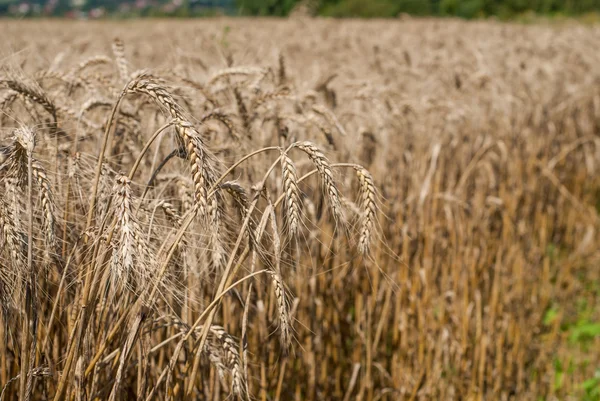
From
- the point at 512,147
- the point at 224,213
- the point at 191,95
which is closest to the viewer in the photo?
the point at 224,213

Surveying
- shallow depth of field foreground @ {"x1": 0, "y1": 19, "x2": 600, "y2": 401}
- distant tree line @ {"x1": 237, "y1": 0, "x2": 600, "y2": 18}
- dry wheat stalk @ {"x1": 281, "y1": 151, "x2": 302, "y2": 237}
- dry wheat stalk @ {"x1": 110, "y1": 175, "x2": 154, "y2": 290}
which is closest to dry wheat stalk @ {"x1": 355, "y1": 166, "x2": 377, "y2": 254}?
shallow depth of field foreground @ {"x1": 0, "y1": 19, "x2": 600, "y2": 401}

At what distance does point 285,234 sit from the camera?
2176 mm

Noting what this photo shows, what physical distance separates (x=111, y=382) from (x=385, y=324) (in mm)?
1441

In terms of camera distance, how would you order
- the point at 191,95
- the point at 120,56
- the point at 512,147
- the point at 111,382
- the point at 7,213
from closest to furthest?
the point at 7,213 < the point at 111,382 < the point at 120,56 < the point at 191,95 < the point at 512,147

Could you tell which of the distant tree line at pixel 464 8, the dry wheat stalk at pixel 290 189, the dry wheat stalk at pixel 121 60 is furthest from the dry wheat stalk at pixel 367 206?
the distant tree line at pixel 464 8

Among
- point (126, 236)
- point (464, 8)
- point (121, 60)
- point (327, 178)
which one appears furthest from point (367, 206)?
point (464, 8)

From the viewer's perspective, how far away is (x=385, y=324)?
2623 millimetres

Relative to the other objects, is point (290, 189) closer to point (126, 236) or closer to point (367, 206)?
point (367, 206)

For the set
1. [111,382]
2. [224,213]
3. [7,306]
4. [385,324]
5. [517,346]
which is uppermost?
[224,213]

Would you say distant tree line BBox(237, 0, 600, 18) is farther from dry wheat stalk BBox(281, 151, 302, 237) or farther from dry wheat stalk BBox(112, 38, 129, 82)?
dry wheat stalk BBox(281, 151, 302, 237)

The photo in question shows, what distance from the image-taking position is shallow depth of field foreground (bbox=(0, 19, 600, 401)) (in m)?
1.29

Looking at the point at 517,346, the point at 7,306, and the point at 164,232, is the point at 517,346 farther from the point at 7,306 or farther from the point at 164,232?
the point at 7,306

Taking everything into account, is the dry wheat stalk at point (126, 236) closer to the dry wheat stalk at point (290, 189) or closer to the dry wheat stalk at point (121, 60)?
the dry wheat stalk at point (290, 189)

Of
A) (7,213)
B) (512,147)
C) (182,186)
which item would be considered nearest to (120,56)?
(182,186)
